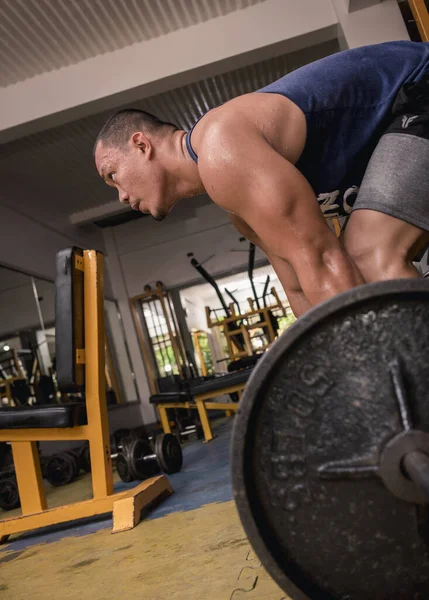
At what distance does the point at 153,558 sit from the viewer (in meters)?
1.42

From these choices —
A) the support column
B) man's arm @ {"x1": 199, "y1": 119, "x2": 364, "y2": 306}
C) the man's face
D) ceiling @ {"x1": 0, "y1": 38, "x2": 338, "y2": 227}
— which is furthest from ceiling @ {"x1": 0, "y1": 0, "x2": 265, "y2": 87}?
the support column

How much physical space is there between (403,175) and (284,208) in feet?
0.92

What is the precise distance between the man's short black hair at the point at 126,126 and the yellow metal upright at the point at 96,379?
1.07m

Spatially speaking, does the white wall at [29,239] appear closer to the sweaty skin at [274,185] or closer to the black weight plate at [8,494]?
the black weight plate at [8,494]

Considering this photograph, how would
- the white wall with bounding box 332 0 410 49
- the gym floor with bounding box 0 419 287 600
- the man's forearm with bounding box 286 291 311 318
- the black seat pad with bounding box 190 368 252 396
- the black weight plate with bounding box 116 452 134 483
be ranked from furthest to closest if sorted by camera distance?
the black seat pad with bounding box 190 368 252 396 < the white wall with bounding box 332 0 410 49 < the black weight plate with bounding box 116 452 134 483 < the man's forearm with bounding box 286 291 311 318 < the gym floor with bounding box 0 419 287 600

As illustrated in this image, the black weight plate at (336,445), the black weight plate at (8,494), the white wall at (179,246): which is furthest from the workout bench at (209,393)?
the white wall at (179,246)

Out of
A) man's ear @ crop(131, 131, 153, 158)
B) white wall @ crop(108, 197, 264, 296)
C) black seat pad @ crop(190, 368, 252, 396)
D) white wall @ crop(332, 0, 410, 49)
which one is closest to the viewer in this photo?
man's ear @ crop(131, 131, 153, 158)

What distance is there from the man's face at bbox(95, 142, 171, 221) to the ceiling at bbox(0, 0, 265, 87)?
3067 mm

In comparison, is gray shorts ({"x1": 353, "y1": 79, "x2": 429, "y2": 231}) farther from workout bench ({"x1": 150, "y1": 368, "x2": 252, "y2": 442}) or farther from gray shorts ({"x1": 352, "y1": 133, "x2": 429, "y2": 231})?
workout bench ({"x1": 150, "y1": 368, "x2": 252, "y2": 442})

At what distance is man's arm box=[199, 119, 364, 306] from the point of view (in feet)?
2.99

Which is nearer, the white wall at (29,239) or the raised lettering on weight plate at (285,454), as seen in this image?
the raised lettering on weight plate at (285,454)

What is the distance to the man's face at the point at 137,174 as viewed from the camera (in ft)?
4.26

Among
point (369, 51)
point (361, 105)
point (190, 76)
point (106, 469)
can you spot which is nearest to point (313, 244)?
point (361, 105)

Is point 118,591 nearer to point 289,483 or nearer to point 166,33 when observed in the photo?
point 289,483
